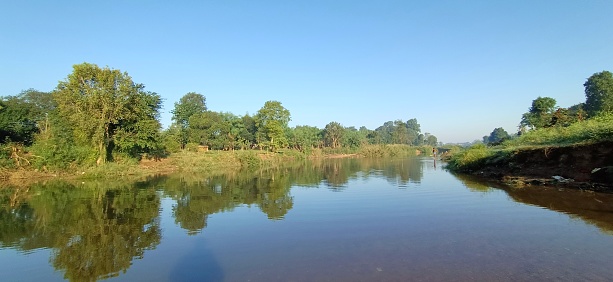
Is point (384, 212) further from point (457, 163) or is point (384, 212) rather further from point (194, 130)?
point (194, 130)

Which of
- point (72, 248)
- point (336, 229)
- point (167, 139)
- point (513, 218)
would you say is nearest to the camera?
point (72, 248)

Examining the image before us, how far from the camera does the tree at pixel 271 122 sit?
220 feet

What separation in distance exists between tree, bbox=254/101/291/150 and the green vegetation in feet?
122

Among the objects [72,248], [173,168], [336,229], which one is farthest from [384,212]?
[173,168]

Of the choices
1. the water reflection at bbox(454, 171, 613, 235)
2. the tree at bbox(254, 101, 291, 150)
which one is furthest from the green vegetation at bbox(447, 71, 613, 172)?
the tree at bbox(254, 101, 291, 150)

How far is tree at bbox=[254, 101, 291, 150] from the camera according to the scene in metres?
66.9

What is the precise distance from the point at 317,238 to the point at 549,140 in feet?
69.2

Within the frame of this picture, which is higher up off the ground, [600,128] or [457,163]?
[600,128]

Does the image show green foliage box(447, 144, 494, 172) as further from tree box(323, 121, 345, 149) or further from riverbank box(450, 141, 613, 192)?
tree box(323, 121, 345, 149)

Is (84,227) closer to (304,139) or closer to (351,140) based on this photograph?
(304,139)

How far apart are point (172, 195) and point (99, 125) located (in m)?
15.6

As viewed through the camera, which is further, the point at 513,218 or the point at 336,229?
the point at 513,218

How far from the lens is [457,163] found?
33281mm

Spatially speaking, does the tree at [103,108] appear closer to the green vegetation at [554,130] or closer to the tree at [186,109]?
the tree at [186,109]
